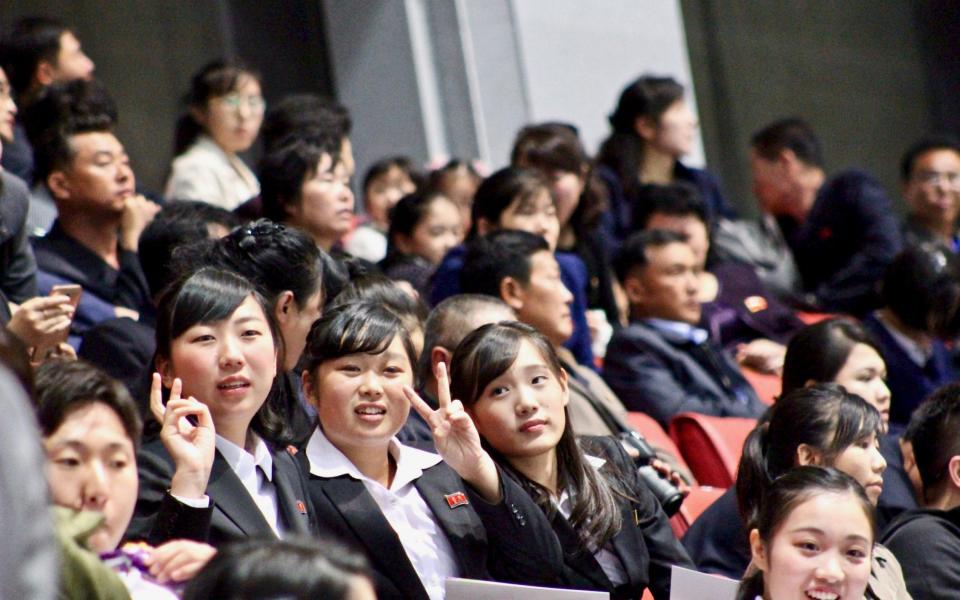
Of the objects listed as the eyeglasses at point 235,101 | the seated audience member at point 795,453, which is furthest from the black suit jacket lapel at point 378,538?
the eyeglasses at point 235,101

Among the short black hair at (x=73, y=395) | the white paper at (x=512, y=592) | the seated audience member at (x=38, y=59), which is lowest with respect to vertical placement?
the white paper at (x=512, y=592)

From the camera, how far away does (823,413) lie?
13.5ft

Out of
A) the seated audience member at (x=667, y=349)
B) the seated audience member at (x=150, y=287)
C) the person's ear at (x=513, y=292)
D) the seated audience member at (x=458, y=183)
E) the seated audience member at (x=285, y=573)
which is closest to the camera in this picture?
the seated audience member at (x=285, y=573)

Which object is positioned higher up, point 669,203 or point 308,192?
point 308,192

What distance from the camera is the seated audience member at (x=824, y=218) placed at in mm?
7379

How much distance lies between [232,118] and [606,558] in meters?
3.08

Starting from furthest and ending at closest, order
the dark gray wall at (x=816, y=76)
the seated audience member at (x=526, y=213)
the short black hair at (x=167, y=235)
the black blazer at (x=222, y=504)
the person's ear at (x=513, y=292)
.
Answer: the dark gray wall at (x=816, y=76) < the seated audience member at (x=526, y=213) < the person's ear at (x=513, y=292) < the short black hair at (x=167, y=235) < the black blazer at (x=222, y=504)

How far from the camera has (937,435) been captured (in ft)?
14.2

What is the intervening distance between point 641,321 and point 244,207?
1.52 meters

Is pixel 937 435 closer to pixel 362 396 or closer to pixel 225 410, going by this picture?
pixel 362 396

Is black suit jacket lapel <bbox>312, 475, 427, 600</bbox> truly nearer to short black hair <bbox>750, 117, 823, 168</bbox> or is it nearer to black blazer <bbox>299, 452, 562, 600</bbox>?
black blazer <bbox>299, 452, 562, 600</bbox>

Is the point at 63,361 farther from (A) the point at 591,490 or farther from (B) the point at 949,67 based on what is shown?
(B) the point at 949,67

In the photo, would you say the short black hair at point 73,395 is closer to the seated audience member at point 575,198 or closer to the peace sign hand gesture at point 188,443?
the peace sign hand gesture at point 188,443

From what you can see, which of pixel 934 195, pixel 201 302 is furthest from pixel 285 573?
pixel 934 195
